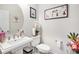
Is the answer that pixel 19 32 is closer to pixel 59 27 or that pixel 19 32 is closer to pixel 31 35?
pixel 31 35

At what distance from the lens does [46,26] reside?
3.91 feet

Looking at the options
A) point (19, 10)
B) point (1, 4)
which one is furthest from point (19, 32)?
point (1, 4)

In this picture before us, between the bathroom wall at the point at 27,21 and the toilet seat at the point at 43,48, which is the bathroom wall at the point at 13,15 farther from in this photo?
the toilet seat at the point at 43,48

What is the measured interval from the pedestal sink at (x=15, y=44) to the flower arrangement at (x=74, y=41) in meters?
0.43

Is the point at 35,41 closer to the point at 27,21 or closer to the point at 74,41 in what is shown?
the point at 27,21

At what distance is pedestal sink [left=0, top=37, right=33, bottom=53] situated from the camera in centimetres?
111

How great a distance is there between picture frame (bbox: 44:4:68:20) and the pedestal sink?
328 millimetres

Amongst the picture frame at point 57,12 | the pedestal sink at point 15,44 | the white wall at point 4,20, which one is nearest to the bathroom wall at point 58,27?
the picture frame at point 57,12

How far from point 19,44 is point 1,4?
466 mm

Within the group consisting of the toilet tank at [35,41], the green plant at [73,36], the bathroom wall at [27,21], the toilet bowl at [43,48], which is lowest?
the toilet bowl at [43,48]

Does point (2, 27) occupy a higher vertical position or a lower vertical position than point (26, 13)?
lower

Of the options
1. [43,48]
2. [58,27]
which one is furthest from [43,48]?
[58,27]

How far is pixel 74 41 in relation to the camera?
3.75 feet

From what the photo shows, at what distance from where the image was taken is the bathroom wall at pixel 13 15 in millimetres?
1144
